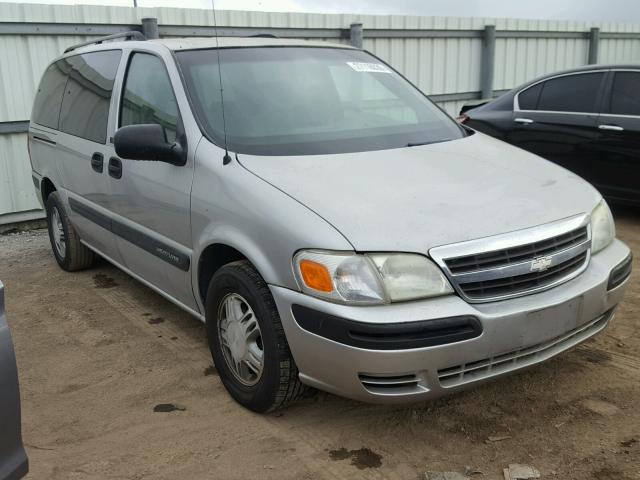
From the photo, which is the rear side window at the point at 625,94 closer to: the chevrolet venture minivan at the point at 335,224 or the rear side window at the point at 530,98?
the rear side window at the point at 530,98

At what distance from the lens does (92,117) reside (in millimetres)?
4449

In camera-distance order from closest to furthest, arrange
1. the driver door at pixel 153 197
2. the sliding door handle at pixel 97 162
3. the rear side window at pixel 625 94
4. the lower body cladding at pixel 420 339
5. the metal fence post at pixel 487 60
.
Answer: the lower body cladding at pixel 420 339
the driver door at pixel 153 197
the sliding door handle at pixel 97 162
the rear side window at pixel 625 94
the metal fence post at pixel 487 60

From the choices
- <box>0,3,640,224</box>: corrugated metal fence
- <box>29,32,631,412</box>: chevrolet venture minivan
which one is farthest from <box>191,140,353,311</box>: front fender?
<box>0,3,640,224</box>: corrugated metal fence

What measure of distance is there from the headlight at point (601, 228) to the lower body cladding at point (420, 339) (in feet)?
1.18

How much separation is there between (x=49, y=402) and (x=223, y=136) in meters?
1.61

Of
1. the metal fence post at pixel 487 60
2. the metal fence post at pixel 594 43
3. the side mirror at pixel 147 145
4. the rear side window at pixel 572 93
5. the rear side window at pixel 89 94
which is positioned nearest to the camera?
the side mirror at pixel 147 145

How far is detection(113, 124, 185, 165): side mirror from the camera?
3244 mm

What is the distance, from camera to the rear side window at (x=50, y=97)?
16.9 feet

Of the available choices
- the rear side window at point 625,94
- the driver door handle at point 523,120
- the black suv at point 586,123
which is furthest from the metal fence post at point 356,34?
the rear side window at point 625,94

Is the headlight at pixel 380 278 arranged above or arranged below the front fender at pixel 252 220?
below

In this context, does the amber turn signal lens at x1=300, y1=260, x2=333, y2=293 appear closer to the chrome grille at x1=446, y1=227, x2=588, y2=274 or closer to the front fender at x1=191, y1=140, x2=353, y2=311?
the front fender at x1=191, y1=140, x2=353, y2=311

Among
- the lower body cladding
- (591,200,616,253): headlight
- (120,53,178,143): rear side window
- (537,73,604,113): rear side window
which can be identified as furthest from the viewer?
(537,73,604,113): rear side window

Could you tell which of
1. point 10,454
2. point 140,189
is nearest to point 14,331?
point 140,189

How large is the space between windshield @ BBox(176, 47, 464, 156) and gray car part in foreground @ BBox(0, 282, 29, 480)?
1.53 metres
